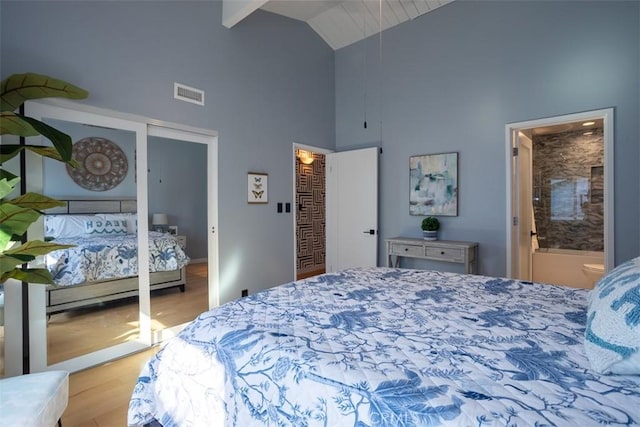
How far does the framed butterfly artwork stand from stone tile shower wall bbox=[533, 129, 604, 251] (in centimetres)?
434

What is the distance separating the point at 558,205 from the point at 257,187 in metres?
4.59

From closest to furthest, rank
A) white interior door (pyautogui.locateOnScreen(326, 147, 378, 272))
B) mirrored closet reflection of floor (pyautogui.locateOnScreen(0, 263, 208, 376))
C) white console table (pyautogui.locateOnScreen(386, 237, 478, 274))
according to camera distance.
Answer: mirrored closet reflection of floor (pyautogui.locateOnScreen(0, 263, 208, 376))
white console table (pyautogui.locateOnScreen(386, 237, 478, 274))
white interior door (pyautogui.locateOnScreen(326, 147, 378, 272))

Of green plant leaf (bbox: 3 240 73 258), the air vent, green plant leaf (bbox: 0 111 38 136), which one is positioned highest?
the air vent

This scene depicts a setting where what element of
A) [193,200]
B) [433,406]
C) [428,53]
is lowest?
[433,406]

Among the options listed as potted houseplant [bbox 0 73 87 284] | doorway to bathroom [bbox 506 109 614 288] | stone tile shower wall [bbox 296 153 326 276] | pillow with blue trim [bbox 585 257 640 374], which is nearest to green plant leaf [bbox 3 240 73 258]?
potted houseplant [bbox 0 73 87 284]

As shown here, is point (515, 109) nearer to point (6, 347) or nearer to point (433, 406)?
point (433, 406)

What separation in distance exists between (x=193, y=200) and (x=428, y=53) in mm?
3243

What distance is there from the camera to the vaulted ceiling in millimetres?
3715

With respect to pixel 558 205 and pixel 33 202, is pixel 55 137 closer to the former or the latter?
pixel 33 202

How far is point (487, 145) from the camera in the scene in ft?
11.1

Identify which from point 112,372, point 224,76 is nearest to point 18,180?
point 112,372

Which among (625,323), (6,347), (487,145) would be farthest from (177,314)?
(487,145)

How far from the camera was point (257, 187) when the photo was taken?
3586 millimetres

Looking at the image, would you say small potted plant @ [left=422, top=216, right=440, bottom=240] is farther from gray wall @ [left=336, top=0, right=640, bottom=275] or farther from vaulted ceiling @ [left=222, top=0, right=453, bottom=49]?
vaulted ceiling @ [left=222, top=0, right=453, bottom=49]
